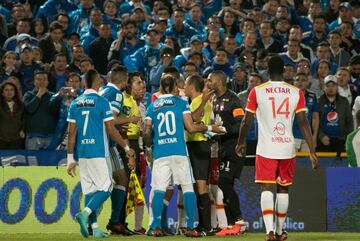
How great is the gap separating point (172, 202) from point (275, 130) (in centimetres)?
456

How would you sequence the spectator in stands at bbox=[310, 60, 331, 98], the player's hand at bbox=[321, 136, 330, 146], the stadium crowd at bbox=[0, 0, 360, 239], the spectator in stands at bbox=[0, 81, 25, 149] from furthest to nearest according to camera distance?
the spectator in stands at bbox=[310, 60, 331, 98], the player's hand at bbox=[321, 136, 330, 146], the spectator in stands at bbox=[0, 81, 25, 149], the stadium crowd at bbox=[0, 0, 360, 239]

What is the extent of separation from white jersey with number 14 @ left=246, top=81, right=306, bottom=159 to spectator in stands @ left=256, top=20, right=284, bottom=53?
9005 mm

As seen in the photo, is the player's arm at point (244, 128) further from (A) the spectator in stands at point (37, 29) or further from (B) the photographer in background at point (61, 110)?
(A) the spectator in stands at point (37, 29)

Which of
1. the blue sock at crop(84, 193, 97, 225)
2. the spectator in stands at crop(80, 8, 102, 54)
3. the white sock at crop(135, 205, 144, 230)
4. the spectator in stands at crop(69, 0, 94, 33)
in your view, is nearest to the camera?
the blue sock at crop(84, 193, 97, 225)

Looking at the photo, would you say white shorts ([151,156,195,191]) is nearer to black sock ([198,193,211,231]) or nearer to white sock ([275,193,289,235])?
black sock ([198,193,211,231])

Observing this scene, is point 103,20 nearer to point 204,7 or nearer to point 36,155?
point 204,7

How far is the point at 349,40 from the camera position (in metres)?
24.0

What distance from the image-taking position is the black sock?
1606 cm

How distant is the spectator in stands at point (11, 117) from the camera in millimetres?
19672

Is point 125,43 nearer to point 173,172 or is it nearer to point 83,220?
point 173,172

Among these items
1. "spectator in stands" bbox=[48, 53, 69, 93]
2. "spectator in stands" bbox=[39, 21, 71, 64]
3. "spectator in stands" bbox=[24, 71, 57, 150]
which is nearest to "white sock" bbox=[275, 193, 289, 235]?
"spectator in stands" bbox=[24, 71, 57, 150]

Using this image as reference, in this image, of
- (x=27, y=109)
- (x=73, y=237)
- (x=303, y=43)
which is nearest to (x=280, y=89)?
(x=73, y=237)

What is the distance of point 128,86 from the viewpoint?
1711cm

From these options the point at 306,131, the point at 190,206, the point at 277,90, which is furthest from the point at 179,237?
the point at 277,90
